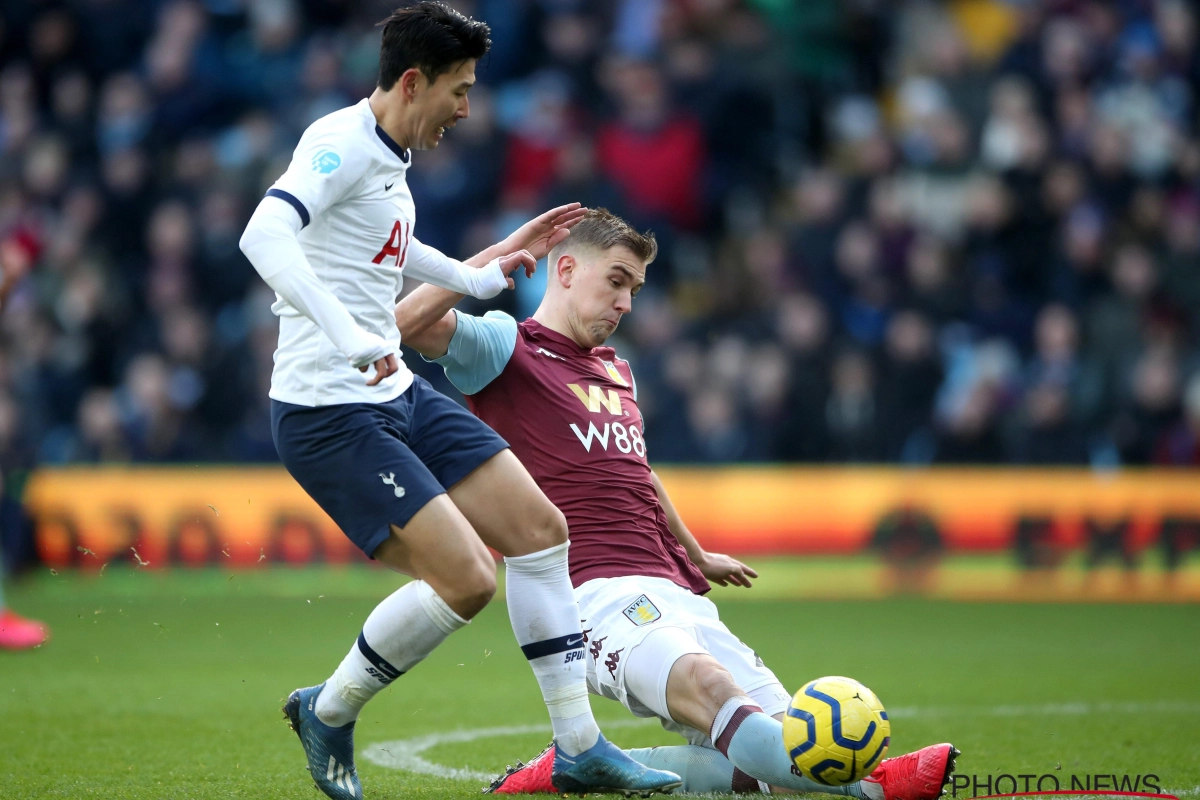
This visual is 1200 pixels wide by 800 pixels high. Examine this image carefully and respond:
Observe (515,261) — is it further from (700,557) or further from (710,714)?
(710,714)

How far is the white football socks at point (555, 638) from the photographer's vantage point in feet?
14.7

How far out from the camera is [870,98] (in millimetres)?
14531

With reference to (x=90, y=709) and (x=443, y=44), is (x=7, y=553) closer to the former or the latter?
(x=90, y=709)

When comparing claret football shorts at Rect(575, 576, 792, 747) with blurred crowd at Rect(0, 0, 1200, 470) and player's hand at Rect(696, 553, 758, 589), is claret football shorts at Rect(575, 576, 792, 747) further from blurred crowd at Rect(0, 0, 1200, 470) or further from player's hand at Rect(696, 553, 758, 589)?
blurred crowd at Rect(0, 0, 1200, 470)

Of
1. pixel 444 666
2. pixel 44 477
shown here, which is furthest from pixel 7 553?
pixel 444 666

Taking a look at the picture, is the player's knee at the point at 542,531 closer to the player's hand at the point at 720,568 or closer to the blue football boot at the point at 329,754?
the blue football boot at the point at 329,754

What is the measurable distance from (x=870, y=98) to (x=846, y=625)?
6.39 metres

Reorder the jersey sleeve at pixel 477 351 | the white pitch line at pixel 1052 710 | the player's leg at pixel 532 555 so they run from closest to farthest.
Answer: the player's leg at pixel 532 555 < the jersey sleeve at pixel 477 351 < the white pitch line at pixel 1052 710

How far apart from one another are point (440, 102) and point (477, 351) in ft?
3.16

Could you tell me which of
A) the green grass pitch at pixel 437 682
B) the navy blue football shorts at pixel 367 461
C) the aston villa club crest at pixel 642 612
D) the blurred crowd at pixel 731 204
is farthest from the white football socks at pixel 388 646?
the blurred crowd at pixel 731 204

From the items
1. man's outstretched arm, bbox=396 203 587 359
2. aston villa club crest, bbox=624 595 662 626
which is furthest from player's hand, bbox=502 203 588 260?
aston villa club crest, bbox=624 595 662 626

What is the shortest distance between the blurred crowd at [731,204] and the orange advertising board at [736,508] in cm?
28

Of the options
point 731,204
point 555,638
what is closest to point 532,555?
point 555,638

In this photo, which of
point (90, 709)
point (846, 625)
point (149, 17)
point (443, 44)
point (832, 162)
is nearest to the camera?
point (443, 44)
